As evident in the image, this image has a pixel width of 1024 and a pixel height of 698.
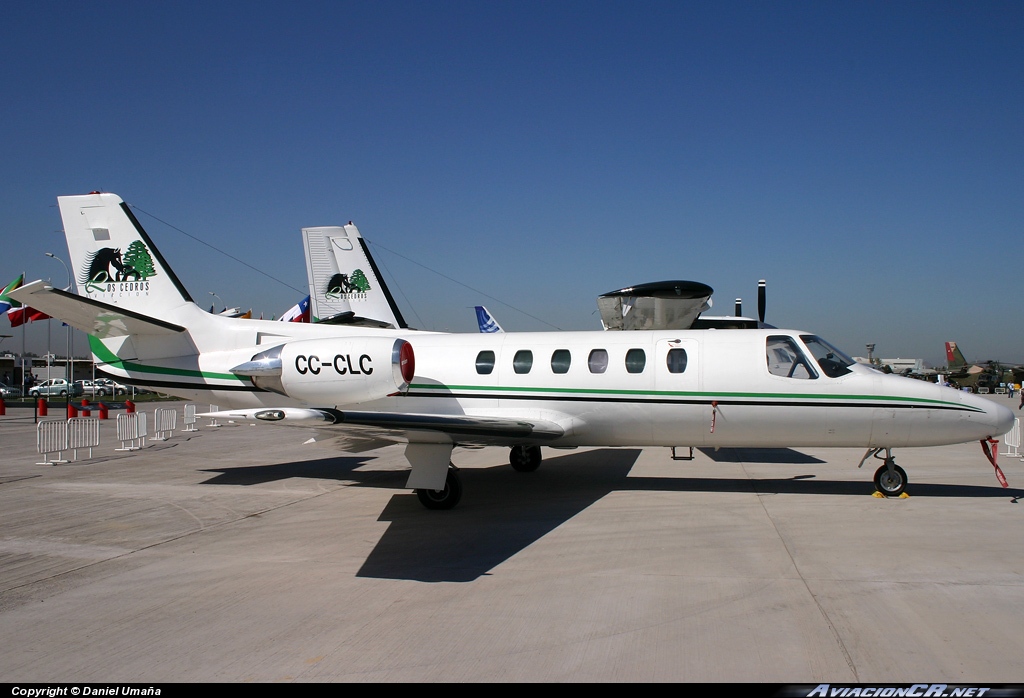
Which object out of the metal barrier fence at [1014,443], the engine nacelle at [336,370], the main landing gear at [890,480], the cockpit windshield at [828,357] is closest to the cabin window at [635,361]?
the cockpit windshield at [828,357]

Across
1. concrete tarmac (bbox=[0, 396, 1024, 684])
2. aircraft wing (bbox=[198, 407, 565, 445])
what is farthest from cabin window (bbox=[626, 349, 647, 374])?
concrete tarmac (bbox=[0, 396, 1024, 684])

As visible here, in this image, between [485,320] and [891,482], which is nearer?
[891,482]

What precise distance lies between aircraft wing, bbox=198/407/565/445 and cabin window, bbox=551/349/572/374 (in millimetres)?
964

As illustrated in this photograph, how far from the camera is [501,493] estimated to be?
10648 millimetres

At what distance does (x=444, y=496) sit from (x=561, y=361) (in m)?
2.81

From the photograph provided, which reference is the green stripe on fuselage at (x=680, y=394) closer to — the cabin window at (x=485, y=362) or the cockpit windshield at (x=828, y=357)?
the cabin window at (x=485, y=362)

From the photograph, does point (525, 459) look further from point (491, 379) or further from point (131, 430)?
point (131, 430)

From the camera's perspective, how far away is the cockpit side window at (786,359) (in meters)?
9.76

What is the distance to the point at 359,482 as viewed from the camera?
11.9 metres

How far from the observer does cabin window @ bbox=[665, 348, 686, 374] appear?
33.1 ft

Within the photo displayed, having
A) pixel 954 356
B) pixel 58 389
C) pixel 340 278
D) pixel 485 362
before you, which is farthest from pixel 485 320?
pixel 954 356

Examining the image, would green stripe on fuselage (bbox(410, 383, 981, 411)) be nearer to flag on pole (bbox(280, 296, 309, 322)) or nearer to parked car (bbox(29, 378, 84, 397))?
flag on pole (bbox(280, 296, 309, 322))

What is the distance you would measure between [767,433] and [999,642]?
17.1 feet
